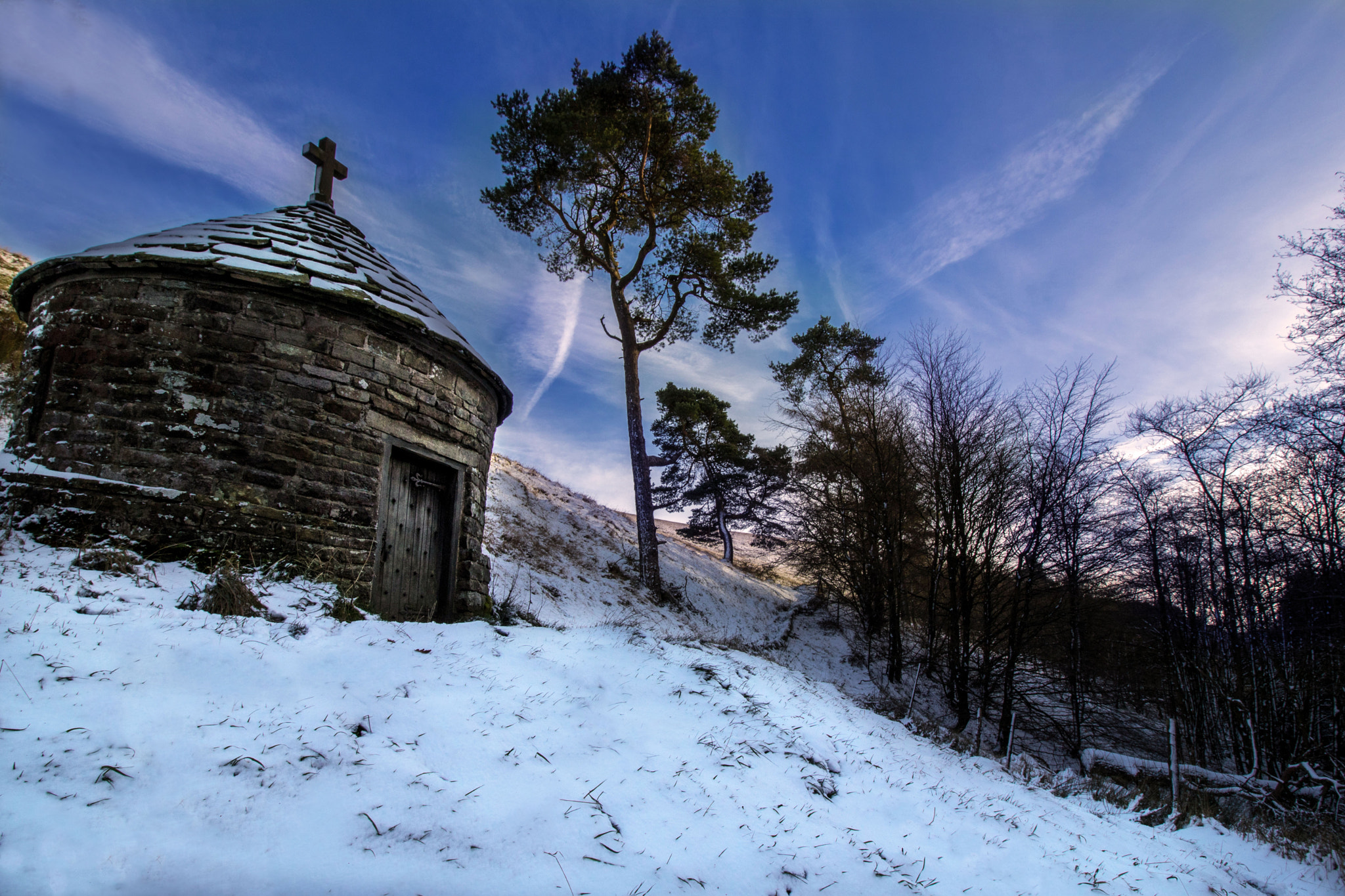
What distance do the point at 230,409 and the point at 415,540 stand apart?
224cm

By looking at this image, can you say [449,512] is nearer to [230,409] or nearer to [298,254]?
[230,409]

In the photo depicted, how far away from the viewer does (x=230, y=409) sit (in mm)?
5176

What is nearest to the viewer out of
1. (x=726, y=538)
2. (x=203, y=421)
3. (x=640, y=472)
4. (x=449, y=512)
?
(x=203, y=421)

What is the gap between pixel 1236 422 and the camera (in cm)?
1027

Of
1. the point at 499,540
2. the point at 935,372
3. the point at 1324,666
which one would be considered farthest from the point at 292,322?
the point at 1324,666

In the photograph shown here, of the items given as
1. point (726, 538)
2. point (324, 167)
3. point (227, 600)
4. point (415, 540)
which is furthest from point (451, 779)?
point (726, 538)

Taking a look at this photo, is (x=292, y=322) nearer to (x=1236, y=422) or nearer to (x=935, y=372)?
(x=935, y=372)

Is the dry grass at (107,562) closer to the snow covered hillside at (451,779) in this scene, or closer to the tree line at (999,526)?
the snow covered hillside at (451,779)

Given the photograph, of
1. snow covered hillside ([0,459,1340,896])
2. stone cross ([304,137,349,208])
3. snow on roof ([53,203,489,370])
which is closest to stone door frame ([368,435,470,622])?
snow covered hillside ([0,459,1340,896])

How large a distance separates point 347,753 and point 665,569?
13.6 meters

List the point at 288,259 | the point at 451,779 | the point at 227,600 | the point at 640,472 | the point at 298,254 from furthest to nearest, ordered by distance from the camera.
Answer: the point at 640,472, the point at 298,254, the point at 288,259, the point at 227,600, the point at 451,779

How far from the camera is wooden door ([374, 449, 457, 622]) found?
6.09 metres

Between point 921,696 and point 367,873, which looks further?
point 921,696

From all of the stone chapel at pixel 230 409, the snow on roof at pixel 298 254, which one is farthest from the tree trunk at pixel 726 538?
the stone chapel at pixel 230 409
